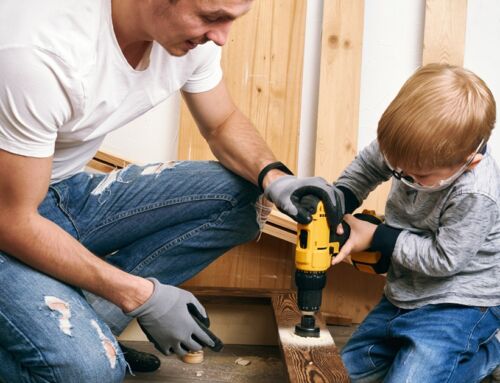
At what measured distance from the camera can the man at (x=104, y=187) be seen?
1.51 m

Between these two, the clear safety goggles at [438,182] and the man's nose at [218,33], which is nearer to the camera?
the man's nose at [218,33]

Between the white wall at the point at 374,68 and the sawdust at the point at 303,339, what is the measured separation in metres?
0.84

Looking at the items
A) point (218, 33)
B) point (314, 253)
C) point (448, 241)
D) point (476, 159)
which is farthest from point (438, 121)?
point (218, 33)

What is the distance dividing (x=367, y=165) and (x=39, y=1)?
988 millimetres

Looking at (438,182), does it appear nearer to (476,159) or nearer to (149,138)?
(476,159)

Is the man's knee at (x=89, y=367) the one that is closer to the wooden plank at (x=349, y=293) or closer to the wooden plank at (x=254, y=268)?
the wooden plank at (x=254, y=268)

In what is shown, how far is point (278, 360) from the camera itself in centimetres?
232

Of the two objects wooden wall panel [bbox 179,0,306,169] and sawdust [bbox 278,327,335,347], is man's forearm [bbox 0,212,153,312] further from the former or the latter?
wooden wall panel [bbox 179,0,306,169]

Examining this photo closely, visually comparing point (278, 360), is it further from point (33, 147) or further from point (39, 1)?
point (39, 1)

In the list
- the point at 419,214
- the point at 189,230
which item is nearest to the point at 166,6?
the point at 189,230

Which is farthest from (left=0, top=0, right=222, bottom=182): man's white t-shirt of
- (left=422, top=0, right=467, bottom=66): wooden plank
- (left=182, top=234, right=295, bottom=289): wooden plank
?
(left=422, top=0, right=467, bottom=66): wooden plank

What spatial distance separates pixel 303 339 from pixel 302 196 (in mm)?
417

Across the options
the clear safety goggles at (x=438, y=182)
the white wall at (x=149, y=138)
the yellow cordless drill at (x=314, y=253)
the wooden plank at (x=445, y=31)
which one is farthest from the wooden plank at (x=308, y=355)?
the wooden plank at (x=445, y=31)

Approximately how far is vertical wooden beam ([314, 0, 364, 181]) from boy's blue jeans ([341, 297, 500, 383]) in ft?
2.39
